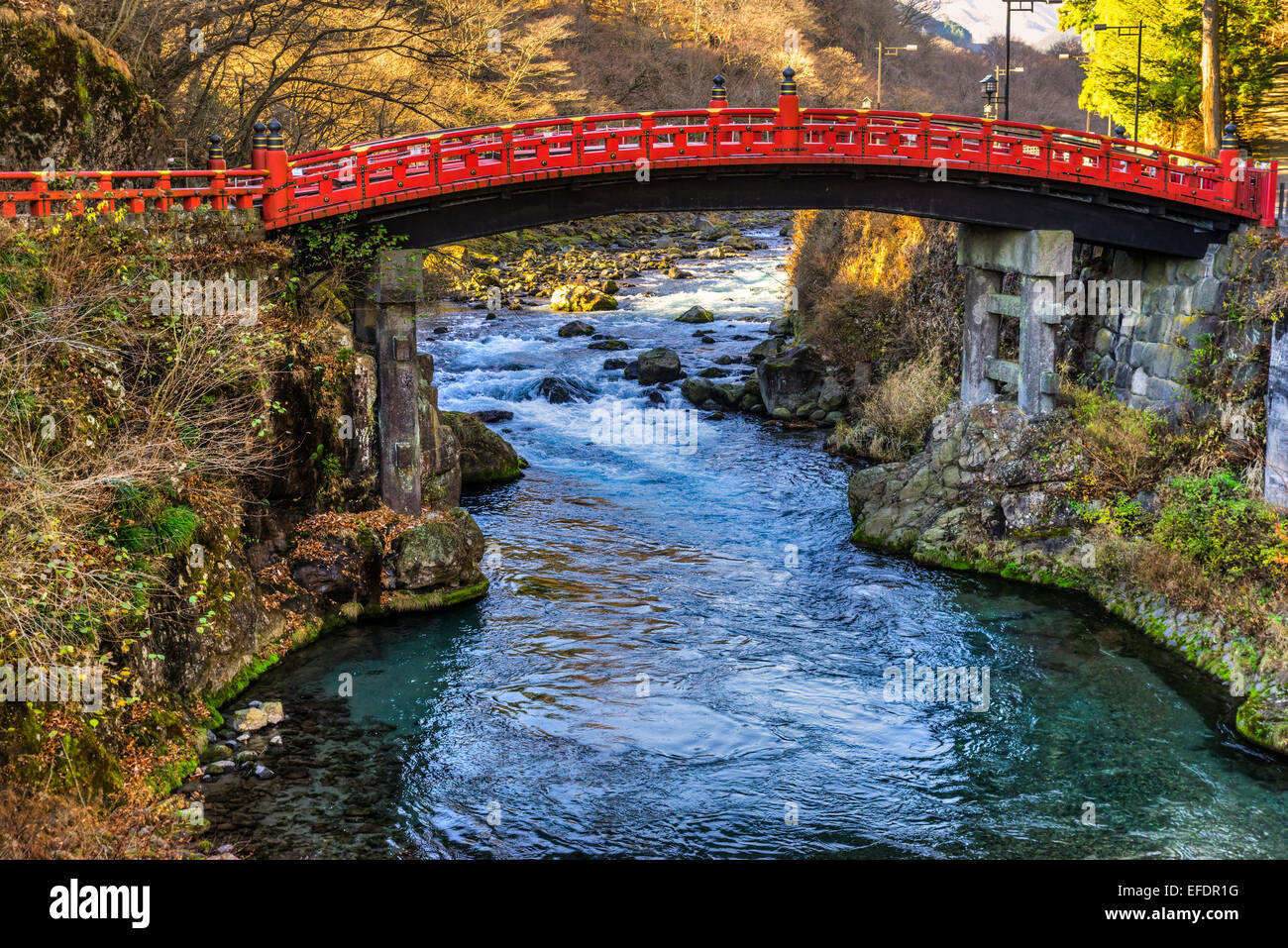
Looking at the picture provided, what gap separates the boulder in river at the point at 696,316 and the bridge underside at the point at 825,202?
21143 millimetres

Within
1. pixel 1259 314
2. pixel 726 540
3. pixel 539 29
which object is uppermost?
pixel 539 29

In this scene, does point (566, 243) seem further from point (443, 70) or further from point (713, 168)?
point (713, 168)

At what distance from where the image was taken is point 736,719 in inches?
764

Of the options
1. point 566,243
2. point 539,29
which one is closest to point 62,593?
point 539,29

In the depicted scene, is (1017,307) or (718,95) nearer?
(718,95)

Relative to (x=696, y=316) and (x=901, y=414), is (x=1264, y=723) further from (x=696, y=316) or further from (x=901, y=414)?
(x=696, y=316)

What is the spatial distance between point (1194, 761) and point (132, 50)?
2657 centimetres

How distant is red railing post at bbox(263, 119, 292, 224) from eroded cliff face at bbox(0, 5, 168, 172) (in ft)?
10.9

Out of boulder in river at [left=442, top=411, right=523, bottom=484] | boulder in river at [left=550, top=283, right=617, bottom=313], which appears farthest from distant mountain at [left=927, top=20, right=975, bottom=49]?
boulder in river at [left=442, top=411, right=523, bottom=484]

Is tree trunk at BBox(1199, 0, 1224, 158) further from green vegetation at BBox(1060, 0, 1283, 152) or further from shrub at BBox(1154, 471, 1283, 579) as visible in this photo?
shrub at BBox(1154, 471, 1283, 579)

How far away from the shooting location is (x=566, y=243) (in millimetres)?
61000

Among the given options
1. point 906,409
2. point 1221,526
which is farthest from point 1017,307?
point 1221,526

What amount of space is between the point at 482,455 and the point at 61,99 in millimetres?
12942

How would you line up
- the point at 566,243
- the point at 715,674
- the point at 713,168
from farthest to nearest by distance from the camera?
the point at 566,243 → the point at 713,168 → the point at 715,674
